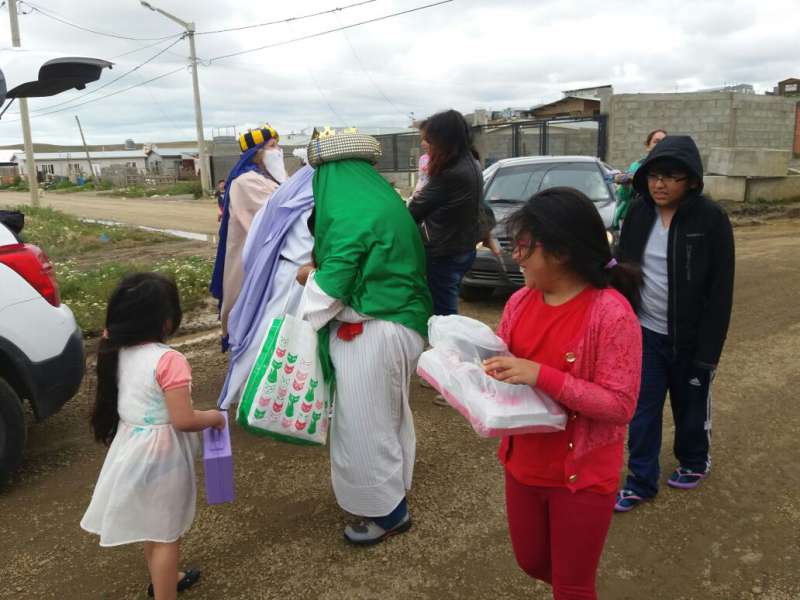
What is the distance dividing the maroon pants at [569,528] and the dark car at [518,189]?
5.15 metres

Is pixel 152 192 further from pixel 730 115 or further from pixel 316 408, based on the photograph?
pixel 316 408

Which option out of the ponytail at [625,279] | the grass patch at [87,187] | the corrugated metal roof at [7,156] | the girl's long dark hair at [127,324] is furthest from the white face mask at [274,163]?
the corrugated metal roof at [7,156]

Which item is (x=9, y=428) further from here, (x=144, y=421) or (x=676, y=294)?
(x=676, y=294)

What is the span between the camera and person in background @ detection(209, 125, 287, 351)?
4113 mm

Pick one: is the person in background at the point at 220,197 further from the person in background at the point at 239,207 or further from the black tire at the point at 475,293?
the black tire at the point at 475,293

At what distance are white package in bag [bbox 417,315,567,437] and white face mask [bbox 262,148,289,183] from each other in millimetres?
2840

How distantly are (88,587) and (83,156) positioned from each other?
8714 centimetres

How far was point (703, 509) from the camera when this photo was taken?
323cm

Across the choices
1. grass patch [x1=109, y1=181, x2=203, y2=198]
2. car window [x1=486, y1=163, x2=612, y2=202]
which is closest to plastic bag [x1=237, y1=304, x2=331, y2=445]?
car window [x1=486, y1=163, x2=612, y2=202]

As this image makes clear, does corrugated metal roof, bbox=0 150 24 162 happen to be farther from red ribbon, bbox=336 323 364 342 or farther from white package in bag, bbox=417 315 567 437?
white package in bag, bbox=417 315 567 437

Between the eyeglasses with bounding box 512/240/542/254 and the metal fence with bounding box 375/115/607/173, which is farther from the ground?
the metal fence with bounding box 375/115/607/173

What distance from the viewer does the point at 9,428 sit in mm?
3375

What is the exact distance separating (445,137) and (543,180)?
4.68m

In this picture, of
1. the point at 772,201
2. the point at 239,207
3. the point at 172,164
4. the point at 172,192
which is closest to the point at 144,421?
the point at 239,207
